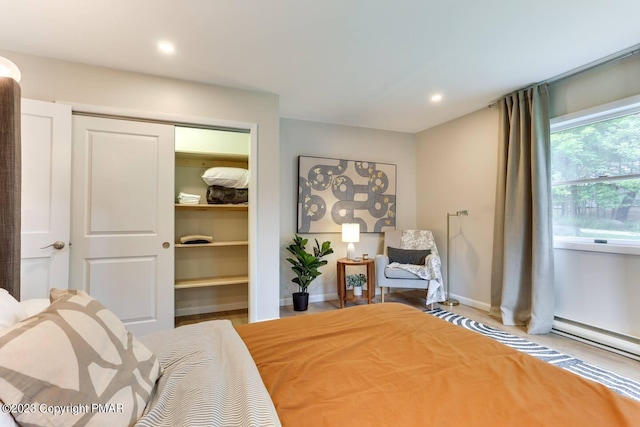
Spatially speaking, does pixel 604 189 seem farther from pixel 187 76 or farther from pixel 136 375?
pixel 187 76

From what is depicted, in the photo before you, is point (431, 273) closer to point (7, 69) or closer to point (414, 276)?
point (414, 276)

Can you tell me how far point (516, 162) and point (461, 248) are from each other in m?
1.33

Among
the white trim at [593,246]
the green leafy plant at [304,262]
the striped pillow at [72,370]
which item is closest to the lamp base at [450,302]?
the white trim at [593,246]

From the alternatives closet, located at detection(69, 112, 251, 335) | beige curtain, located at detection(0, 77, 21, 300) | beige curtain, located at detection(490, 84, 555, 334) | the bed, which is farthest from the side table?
beige curtain, located at detection(0, 77, 21, 300)

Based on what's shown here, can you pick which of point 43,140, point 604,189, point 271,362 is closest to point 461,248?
point 604,189

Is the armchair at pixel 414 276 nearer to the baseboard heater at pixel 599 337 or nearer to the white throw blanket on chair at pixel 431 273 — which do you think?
the white throw blanket on chair at pixel 431 273

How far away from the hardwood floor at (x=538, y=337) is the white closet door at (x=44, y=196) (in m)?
1.31

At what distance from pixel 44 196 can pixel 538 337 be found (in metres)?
4.49

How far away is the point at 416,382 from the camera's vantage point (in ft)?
3.13

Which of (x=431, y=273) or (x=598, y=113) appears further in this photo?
(x=431, y=273)

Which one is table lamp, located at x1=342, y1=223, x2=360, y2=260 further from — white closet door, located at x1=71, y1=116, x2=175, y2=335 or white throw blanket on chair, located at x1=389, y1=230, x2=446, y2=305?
white closet door, located at x1=71, y1=116, x2=175, y2=335

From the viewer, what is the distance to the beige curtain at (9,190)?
1238mm

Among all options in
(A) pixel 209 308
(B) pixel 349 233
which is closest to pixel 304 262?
(B) pixel 349 233

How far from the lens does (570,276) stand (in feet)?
9.32
